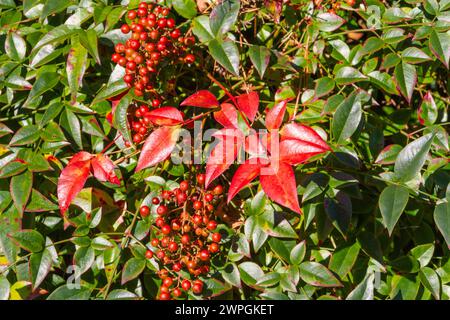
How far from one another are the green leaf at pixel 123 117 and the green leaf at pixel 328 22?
552 millimetres

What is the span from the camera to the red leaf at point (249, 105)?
118cm

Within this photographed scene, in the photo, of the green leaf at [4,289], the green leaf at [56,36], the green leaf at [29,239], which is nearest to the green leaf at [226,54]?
the green leaf at [56,36]

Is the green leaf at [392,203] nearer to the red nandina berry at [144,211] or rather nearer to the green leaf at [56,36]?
the red nandina berry at [144,211]

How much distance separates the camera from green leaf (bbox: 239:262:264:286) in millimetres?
1317

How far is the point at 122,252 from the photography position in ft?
4.36

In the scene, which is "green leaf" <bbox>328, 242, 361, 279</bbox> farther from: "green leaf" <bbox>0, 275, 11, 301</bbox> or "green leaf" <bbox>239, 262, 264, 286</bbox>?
"green leaf" <bbox>0, 275, 11, 301</bbox>

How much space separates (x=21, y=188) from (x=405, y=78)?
971 millimetres

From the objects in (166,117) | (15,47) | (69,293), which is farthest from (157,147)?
(15,47)

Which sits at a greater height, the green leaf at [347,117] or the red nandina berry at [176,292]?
the green leaf at [347,117]

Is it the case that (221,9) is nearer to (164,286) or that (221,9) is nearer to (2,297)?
(164,286)

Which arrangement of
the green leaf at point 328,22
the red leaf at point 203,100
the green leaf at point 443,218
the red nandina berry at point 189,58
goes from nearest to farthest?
the green leaf at point 443,218 < the red leaf at point 203,100 < the red nandina berry at point 189,58 < the green leaf at point 328,22

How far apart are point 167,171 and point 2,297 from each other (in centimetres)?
49

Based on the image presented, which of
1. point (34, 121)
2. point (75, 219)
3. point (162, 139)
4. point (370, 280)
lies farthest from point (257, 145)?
point (34, 121)

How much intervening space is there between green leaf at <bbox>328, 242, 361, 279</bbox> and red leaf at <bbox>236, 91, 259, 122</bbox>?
407 millimetres
